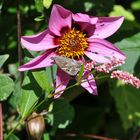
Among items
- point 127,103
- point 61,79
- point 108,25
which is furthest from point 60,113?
point 127,103

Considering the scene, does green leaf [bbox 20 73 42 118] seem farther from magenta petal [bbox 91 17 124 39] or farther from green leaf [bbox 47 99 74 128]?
magenta petal [bbox 91 17 124 39]

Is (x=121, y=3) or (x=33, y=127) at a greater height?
(x=121, y=3)

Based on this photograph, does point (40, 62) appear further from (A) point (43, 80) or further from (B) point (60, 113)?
(B) point (60, 113)

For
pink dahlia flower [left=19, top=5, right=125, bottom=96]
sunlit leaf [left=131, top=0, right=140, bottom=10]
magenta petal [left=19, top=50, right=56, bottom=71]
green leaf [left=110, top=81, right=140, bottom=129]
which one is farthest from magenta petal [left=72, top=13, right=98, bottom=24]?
sunlit leaf [left=131, top=0, right=140, bottom=10]

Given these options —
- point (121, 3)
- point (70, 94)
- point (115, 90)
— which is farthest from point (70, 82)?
point (121, 3)

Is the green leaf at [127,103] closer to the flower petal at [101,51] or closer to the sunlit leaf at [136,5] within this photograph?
the sunlit leaf at [136,5]

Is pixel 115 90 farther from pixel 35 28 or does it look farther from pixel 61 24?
pixel 61 24
